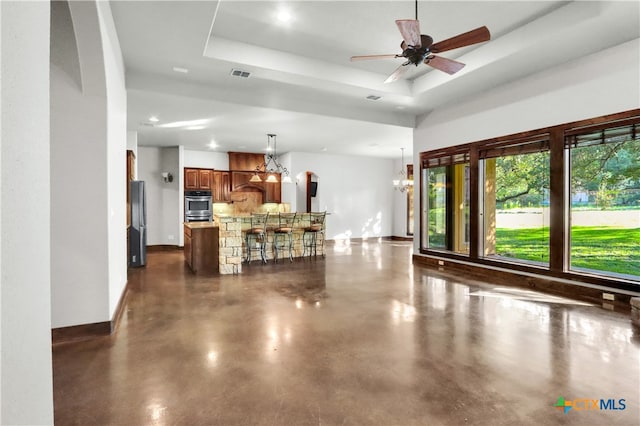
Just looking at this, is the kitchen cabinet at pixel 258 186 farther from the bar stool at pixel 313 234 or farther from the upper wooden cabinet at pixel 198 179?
the bar stool at pixel 313 234

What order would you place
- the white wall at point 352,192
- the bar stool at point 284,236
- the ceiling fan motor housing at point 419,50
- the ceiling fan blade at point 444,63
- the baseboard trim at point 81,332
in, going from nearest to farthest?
1. the baseboard trim at point 81,332
2. the ceiling fan motor housing at point 419,50
3. the ceiling fan blade at point 444,63
4. the bar stool at point 284,236
5. the white wall at point 352,192

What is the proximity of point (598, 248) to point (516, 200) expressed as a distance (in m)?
1.36

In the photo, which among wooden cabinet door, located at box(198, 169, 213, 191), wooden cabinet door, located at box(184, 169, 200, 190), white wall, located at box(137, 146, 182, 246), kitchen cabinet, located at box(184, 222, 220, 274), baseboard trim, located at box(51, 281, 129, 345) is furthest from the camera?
wooden cabinet door, located at box(198, 169, 213, 191)

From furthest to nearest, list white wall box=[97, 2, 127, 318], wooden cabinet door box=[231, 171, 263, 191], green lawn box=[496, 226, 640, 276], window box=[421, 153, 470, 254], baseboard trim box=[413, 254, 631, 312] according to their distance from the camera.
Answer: wooden cabinet door box=[231, 171, 263, 191] → window box=[421, 153, 470, 254] → green lawn box=[496, 226, 640, 276] → baseboard trim box=[413, 254, 631, 312] → white wall box=[97, 2, 127, 318]

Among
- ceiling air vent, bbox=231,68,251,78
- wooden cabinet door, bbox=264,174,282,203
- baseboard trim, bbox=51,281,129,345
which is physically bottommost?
baseboard trim, bbox=51,281,129,345

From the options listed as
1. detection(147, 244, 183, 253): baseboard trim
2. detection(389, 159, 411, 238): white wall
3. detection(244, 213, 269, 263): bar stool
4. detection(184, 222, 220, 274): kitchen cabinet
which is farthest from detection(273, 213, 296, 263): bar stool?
detection(389, 159, 411, 238): white wall

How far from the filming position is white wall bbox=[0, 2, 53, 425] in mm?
810

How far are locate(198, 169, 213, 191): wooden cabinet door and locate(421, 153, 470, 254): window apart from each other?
613cm

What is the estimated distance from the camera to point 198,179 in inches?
385

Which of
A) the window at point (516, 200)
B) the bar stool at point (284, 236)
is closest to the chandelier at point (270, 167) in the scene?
the bar stool at point (284, 236)

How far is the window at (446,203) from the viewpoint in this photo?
6.51 metres

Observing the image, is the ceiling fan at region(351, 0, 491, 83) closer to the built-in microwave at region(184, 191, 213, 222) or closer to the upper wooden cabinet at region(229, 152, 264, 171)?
Result: the built-in microwave at region(184, 191, 213, 222)

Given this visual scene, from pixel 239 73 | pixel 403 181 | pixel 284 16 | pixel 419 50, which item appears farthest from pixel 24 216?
pixel 403 181

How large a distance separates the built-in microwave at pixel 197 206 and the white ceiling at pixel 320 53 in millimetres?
2685
